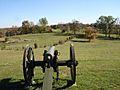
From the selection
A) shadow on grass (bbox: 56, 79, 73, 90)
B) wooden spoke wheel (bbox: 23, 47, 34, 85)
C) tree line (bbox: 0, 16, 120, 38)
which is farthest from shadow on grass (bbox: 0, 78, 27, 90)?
tree line (bbox: 0, 16, 120, 38)

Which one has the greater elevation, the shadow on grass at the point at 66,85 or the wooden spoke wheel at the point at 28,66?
the wooden spoke wheel at the point at 28,66

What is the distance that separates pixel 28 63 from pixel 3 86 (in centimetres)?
167

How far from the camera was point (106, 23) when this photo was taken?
10538 cm

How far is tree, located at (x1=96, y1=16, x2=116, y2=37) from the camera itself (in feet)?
332

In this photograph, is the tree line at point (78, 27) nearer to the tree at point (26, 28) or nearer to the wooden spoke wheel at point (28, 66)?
the tree at point (26, 28)

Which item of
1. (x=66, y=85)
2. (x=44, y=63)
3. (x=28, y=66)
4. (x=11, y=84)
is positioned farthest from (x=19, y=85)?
(x=44, y=63)

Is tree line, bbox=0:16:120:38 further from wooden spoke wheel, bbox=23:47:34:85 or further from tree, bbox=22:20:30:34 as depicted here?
wooden spoke wheel, bbox=23:47:34:85

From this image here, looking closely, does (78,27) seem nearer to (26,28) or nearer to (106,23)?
(106,23)

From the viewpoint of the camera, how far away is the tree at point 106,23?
101338 millimetres

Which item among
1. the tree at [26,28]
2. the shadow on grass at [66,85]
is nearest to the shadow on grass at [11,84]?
the shadow on grass at [66,85]

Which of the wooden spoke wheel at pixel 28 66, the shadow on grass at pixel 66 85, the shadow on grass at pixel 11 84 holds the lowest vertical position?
the shadow on grass at pixel 11 84

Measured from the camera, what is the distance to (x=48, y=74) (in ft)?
21.3

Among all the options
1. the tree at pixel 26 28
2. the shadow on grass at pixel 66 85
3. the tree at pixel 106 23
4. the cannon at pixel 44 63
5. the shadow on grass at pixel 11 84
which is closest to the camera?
the cannon at pixel 44 63

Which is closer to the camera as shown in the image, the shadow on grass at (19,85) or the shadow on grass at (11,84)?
the shadow on grass at (19,85)
